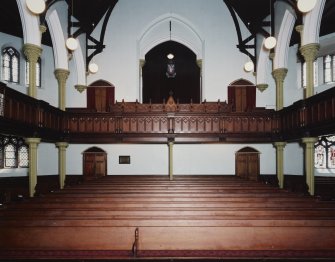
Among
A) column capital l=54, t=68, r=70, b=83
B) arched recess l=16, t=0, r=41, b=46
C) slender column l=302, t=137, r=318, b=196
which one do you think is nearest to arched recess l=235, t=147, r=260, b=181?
slender column l=302, t=137, r=318, b=196

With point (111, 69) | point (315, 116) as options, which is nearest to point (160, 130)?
point (111, 69)

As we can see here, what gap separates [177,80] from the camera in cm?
2614

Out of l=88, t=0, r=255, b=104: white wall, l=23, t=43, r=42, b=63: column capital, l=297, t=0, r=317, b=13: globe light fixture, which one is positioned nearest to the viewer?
l=297, t=0, r=317, b=13: globe light fixture

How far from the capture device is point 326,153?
1734 cm

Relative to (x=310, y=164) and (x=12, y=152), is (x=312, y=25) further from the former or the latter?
(x=12, y=152)

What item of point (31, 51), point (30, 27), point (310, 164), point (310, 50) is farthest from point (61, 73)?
point (310, 164)

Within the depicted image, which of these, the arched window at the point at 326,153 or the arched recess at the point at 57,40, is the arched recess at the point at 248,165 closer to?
the arched window at the point at 326,153

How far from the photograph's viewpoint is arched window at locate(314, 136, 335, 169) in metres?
17.2

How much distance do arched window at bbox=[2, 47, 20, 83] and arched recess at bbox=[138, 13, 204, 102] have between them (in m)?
7.13

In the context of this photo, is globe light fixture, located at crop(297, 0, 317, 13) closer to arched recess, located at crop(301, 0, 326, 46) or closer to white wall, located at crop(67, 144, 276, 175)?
arched recess, located at crop(301, 0, 326, 46)

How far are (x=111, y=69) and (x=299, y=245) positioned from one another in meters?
15.7

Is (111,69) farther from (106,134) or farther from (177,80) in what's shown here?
(177,80)

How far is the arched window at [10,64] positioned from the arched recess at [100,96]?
4.12m

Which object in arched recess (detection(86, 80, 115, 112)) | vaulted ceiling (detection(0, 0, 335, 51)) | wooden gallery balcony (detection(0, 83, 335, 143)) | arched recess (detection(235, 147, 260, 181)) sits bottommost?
arched recess (detection(235, 147, 260, 181))
